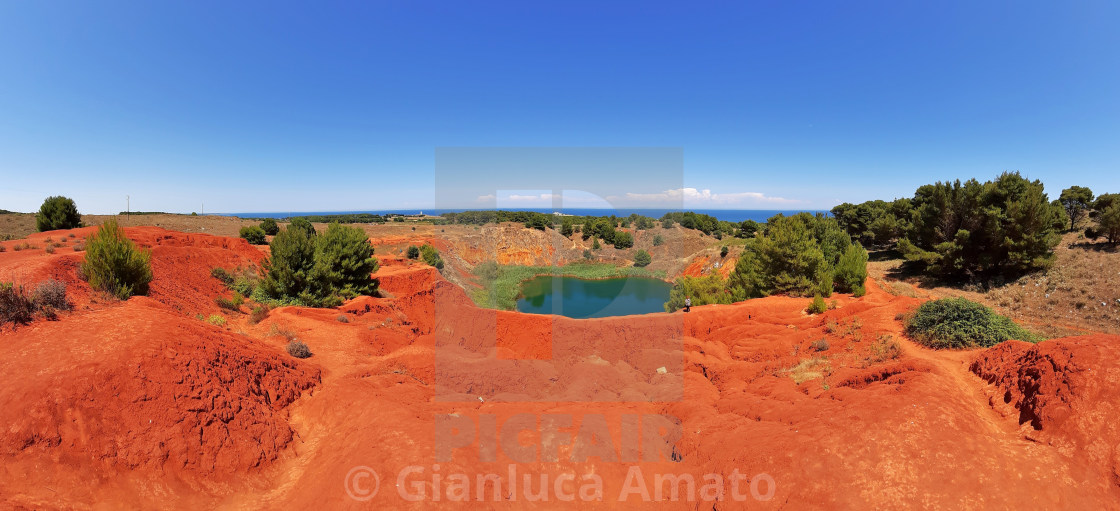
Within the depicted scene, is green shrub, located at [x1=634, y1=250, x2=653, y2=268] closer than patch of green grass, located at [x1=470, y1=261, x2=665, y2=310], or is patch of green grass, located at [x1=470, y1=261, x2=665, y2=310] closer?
patch of green grass, located at [x1=470, y1=261, x2=665, y2=310]

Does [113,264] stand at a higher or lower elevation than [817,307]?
higher

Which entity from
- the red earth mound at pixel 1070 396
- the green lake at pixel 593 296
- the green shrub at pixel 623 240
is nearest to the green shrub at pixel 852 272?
the green lake at pixel 593 296

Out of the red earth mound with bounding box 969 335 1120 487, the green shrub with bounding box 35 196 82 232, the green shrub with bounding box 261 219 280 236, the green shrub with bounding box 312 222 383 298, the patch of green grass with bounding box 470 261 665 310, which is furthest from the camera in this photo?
the green shrub with bounding box 261 219 280 236

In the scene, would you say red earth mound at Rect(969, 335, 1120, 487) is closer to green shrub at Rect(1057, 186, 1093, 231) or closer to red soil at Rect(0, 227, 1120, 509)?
red soil at Rect(0, 227, 1120, 509)

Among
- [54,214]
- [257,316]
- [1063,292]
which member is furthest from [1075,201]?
[54,214]

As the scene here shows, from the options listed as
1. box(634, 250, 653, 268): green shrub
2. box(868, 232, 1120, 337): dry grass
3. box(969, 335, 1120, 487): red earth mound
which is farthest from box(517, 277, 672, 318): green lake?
box(969, 335, 1120, 487): red earth mound

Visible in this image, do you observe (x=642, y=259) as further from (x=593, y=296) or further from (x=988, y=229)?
(x=988, y=229)

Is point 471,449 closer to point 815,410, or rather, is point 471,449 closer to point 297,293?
point 815,410

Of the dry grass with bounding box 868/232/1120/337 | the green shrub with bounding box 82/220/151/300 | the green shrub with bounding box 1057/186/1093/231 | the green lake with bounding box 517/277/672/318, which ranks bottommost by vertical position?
the green lake with bounding box 517/277/672/318
